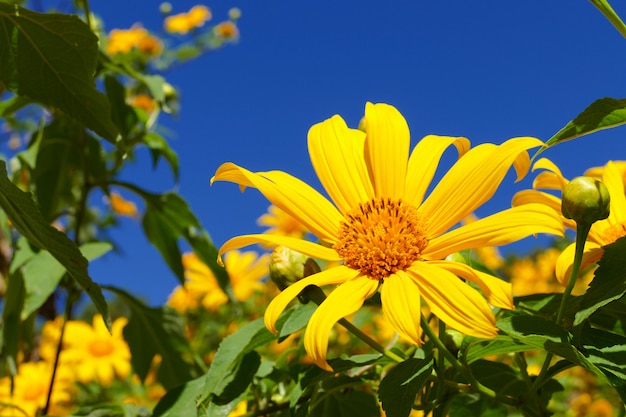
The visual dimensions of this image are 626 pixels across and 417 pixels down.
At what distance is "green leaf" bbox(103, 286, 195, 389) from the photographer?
1393mm

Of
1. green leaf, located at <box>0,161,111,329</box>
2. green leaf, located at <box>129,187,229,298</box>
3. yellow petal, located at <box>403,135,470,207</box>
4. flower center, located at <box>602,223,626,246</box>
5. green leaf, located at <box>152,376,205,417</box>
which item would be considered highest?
green leaf, located at <box>129,187,229,298</box>

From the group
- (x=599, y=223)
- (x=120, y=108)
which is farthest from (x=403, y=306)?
(x=120, y=108)

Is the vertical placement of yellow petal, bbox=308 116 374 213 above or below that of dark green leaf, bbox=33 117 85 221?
below

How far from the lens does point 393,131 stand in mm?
798

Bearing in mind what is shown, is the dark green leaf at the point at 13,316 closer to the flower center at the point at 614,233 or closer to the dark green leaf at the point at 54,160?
the dark green leaf at the point at 54,160

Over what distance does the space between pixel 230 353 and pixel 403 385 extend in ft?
0.80

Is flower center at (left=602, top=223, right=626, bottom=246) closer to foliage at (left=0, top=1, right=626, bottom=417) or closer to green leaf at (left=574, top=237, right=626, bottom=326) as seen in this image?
foliage at (left=0, top=1, right=626, bottom=417)

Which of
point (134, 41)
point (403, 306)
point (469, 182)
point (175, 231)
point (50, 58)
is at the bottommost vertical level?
point (403, 306)

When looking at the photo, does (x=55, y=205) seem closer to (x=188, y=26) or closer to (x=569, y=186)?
(x=569, y=186)

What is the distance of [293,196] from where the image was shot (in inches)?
30.9

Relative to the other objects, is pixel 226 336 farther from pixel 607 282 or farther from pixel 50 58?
pixel 607 282

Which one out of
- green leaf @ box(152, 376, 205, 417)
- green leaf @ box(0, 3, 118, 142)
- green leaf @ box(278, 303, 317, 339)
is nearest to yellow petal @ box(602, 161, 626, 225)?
green leaf @ box(278, 303, 317, 339)

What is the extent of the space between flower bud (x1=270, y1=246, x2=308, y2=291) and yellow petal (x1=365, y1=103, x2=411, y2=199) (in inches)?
5.7

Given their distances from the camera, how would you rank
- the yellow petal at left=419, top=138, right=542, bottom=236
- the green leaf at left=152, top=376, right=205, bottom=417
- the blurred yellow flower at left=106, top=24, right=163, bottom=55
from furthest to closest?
the blurred yellow flower at left=106, top=24, right=163, bottom=55 < the green leaf at left=152, top=376, right=205, bottom=417 < the yellow petal at left=419, top=138, right=542, bottom=236
